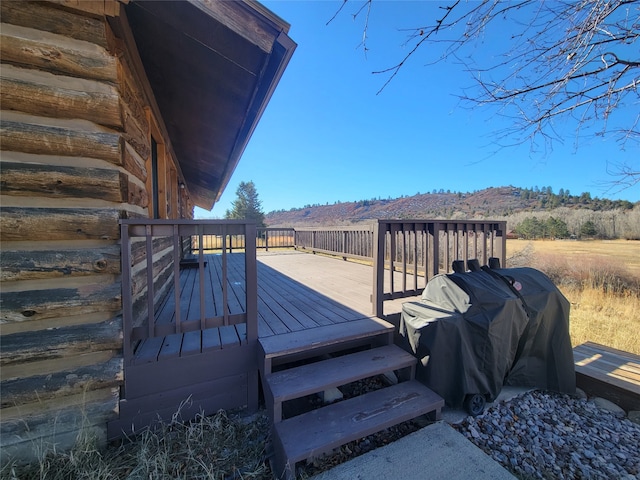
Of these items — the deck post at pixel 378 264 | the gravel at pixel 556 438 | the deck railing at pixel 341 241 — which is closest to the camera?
the gravel at pixel 556 438

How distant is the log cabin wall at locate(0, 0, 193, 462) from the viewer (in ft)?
5.11

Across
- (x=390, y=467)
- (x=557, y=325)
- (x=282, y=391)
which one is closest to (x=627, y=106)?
(x=557, y=325)

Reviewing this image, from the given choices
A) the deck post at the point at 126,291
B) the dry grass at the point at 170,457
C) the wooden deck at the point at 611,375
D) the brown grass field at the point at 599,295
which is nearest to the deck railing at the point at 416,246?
the wooden deck at the point at 611,375

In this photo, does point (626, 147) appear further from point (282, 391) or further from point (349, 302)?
point (282, 391)

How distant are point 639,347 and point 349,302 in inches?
165

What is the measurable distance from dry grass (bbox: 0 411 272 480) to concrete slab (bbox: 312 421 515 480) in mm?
541

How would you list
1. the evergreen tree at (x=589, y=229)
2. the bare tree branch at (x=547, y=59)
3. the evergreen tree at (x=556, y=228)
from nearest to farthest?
the bare tree branch at (x=547, y=59)
the evergreen tree at (x=589, y=229)
the evergreen tree at (x=556, y=228)

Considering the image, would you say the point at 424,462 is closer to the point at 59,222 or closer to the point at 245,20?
the point at 59,222

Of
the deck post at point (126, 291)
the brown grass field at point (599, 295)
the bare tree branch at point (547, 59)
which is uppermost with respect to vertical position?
the bare tree branch at point (547, 59)

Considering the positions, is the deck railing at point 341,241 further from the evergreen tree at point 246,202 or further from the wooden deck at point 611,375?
the evergreen tree at point 246,202

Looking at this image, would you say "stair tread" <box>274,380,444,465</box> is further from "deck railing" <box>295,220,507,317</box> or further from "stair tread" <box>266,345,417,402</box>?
"deck railing" <box>295,220,507,317</box>

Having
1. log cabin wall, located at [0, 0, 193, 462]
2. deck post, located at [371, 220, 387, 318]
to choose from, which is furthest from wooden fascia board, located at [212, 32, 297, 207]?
deck post, located at [371, 220, 387, 318]

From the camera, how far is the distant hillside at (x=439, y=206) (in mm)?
43766

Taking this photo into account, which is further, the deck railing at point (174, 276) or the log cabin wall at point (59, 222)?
the deck railing at point (174, 276)
